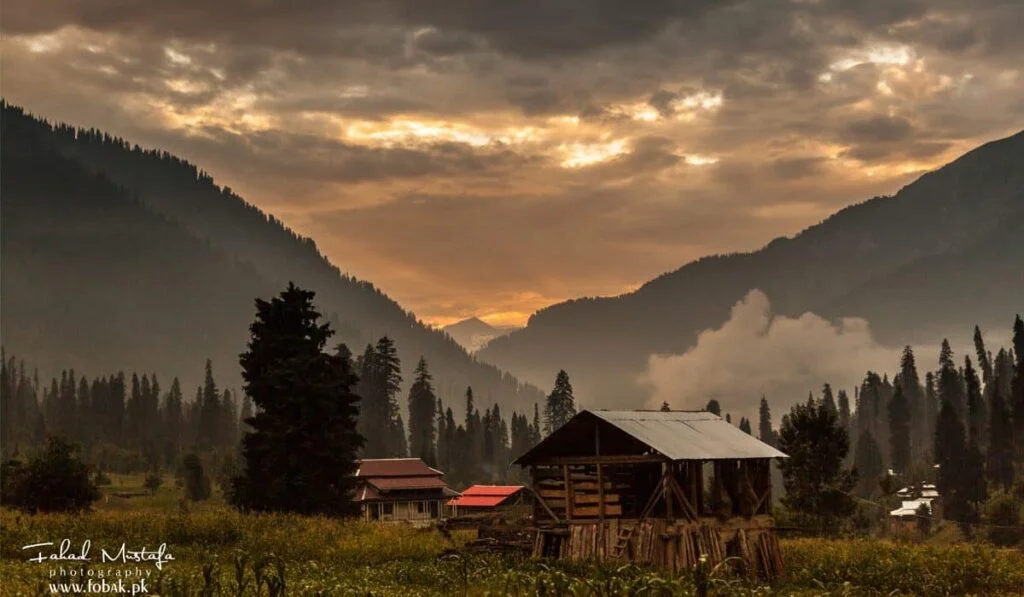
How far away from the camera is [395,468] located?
10319cm

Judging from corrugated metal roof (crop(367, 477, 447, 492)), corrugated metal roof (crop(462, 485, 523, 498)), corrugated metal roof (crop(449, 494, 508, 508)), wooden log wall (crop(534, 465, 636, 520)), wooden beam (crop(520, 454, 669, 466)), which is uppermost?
wooden beam (crop(520, 454, 669, 466))

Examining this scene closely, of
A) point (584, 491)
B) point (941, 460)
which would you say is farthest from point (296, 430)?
point (941, 460)

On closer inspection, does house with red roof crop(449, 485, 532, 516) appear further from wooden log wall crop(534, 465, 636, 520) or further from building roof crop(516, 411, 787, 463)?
building roof crop(516, 411, 787, 463)

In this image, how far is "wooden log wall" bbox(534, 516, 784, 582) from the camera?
121 feet

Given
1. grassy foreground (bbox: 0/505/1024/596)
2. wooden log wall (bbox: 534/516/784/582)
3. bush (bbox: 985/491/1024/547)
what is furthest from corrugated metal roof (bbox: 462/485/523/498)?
wooden log wall (bbox: 534/516/784/582)

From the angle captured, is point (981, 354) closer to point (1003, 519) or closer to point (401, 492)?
point (1003, 519)

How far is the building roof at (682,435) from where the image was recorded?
37.7 m

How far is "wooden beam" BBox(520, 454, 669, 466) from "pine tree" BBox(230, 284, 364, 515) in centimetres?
1502

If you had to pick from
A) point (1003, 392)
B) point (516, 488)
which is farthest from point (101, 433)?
point (1003, 392)

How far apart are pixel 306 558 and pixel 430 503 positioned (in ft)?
219

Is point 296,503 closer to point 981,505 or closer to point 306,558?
point 306,558

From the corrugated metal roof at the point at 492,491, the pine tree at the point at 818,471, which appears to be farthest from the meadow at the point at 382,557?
the corrugated metal roof at the point at 492,491

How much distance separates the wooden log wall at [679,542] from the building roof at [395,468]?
63.0 metres

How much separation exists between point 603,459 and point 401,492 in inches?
2495
